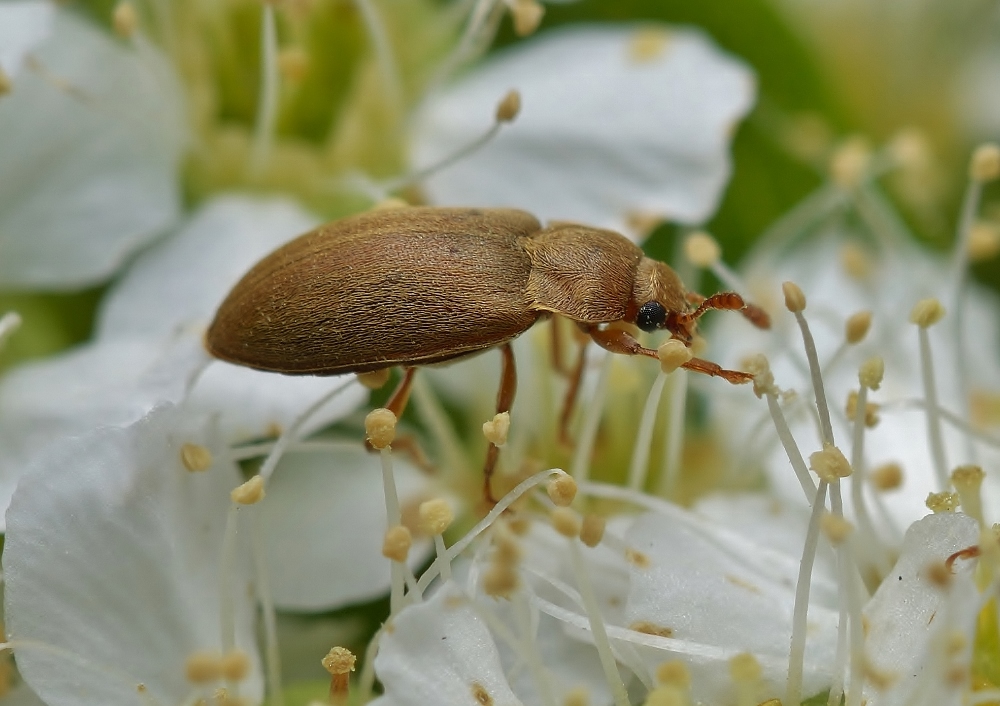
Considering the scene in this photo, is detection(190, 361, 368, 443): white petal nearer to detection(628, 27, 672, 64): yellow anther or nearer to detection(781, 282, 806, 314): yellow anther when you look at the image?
detection(781, 282, 806, 314): yellow anther

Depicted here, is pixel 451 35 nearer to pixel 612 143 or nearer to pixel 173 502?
pixel 612 143

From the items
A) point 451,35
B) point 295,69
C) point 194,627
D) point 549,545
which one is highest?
point 451,35

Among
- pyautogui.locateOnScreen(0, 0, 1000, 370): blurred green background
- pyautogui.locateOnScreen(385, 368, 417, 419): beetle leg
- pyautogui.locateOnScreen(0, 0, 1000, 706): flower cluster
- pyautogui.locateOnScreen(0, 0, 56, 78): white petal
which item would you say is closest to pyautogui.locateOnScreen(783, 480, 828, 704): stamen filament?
pyautogui.locateOnScreen(0, 0, 1000, 706): flower cluster

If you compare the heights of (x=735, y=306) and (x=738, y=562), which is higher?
(x=735, y=306)

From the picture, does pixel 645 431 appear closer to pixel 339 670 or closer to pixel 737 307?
pixel 737 307

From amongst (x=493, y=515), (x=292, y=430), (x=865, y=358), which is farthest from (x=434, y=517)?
(x=865, y=358)

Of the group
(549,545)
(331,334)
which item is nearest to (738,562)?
(549,545)

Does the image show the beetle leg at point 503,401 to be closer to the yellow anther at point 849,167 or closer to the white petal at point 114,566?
the white petal at point 114,566
